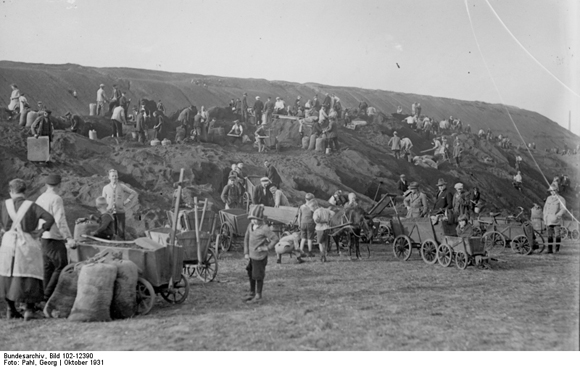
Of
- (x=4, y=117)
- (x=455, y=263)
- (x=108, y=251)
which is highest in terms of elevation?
(x=4, y=117)

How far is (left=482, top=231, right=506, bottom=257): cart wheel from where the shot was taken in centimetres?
1614

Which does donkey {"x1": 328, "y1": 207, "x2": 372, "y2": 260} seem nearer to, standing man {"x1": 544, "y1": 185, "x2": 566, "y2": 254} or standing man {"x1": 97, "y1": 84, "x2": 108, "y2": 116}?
standing man {"x1": 544, "y1": 185, "x2": 566, "y2": 254}

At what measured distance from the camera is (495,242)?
1670 cm

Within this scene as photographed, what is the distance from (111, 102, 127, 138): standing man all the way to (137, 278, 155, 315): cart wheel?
15.4 meters

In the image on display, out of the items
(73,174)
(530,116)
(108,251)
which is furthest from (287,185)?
(530,116)

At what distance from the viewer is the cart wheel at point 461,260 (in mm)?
12445

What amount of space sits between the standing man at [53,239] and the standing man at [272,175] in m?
12.9

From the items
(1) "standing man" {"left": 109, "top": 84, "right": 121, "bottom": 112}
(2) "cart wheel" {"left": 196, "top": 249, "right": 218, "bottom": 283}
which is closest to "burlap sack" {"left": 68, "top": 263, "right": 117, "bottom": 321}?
(2) "cart wheel" {"left": 196, "top": 249, "right": 218, "bottom": 283}

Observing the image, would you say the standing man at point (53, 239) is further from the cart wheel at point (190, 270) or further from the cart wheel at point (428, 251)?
the cart wheel at point (428, 251)

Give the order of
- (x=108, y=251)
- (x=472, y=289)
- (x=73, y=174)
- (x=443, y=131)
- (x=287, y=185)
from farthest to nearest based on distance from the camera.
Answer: (x=443, y=131) → (x=287, y=185) → (x=73, y=174) → (x=472, y=289) → (x=108, y=251)

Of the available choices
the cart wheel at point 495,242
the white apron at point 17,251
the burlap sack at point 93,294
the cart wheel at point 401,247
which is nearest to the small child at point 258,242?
the burlap sack at point 93,294
